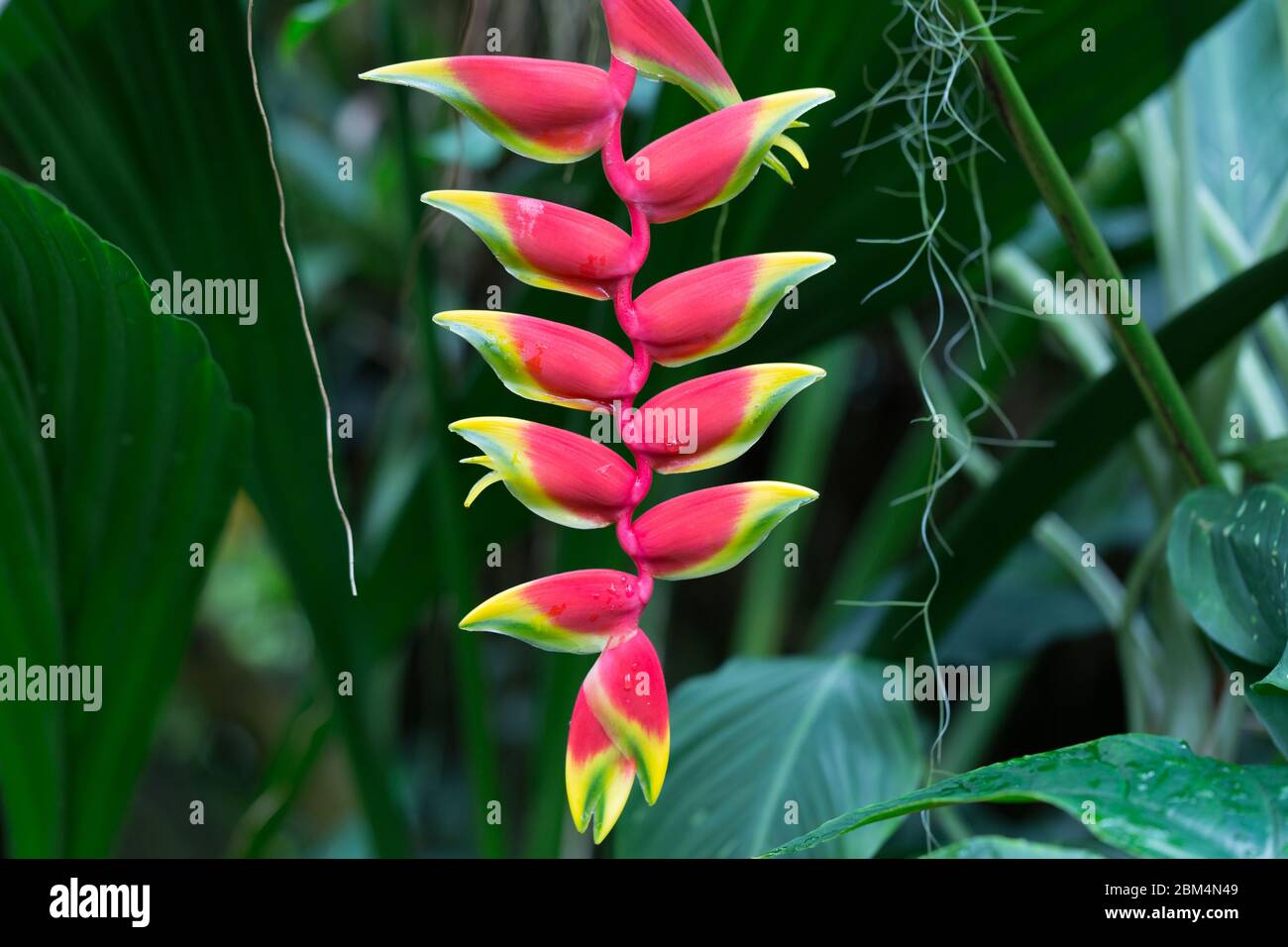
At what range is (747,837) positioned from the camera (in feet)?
1.25

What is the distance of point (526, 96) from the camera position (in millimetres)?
208

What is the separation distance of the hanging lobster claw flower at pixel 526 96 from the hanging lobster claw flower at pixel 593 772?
0.12 m

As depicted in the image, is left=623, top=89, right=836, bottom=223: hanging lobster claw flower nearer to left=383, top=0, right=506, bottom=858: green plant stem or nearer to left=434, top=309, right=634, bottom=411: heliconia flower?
left=434, top=309, right=634, bottom=411: heliconia flower

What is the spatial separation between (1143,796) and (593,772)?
13 centimetres

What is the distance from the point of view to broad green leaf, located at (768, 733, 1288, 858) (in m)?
0.21

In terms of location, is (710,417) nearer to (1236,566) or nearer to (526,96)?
(526,96)

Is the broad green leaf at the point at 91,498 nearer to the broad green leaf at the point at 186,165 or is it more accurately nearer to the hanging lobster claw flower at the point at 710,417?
the broad green leaf at the point at 186,165

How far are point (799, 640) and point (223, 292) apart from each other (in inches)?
29.5

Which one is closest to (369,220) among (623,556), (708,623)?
(708,623)

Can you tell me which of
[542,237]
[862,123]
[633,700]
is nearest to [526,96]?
[542,237]

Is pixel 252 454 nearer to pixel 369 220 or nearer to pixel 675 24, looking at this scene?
pixel 675 24

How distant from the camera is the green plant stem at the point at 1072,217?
0.92 feet

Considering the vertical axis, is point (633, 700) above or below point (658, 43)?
below
